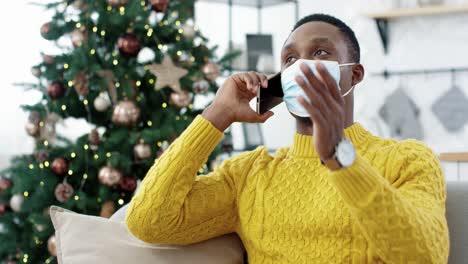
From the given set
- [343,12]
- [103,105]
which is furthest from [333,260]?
[343,12]

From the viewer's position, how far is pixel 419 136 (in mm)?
4332

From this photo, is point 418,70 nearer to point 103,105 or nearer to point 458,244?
point 103,105

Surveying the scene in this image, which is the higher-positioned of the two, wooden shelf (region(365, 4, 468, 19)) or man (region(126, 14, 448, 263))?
wooden shelf (region(365, 4, 468, 19))

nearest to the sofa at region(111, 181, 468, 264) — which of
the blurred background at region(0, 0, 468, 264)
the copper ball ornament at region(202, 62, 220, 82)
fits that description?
the blurred background at region(0, 0, 468, 264)

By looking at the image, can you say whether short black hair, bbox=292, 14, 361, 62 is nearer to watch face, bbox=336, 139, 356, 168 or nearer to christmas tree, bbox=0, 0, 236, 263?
watch face, bbox=336, 139, 356, 168

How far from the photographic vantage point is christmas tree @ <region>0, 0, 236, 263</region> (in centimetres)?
282

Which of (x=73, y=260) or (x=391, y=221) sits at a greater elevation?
(x=391, y=221)

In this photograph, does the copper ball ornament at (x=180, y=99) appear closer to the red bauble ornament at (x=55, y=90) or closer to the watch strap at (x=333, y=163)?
the red bauble ornament at (x=55, y=90)

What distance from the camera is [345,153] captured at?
44.3 inches

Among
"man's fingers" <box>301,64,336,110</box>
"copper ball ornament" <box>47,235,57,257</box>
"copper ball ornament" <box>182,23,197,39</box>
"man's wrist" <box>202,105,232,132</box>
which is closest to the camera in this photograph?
"man's fingers" <box>301,64,336,110</box>

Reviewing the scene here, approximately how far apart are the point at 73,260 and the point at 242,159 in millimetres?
428

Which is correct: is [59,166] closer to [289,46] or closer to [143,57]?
[143,57]

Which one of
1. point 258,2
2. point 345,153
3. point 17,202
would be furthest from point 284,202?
point 258,2

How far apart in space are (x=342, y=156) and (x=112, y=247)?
24.2 inches
